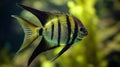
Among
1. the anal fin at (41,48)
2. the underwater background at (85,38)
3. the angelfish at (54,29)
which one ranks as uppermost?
the angelfish at (54,29)

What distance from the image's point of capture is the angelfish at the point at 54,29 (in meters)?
1.26

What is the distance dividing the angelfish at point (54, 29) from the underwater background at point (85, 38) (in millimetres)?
273

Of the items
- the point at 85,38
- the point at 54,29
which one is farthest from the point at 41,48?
the point at 85,38

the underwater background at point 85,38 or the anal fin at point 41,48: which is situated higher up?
the anal fin at point 41,48

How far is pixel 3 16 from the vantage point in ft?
20.8

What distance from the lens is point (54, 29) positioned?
1.31 metres

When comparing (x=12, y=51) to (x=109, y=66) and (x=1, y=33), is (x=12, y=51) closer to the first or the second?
(x=1, y=33)

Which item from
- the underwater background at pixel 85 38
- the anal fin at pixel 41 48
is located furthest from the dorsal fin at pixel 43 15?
the underwater background at pixel 85 38

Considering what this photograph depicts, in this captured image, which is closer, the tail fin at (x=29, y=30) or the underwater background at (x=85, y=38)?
the tail fin at (x=29, y=30)

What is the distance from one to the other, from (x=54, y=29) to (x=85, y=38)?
1853mm

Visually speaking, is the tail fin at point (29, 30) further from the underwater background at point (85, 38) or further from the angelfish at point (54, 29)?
the underwater background at point (85, 38)

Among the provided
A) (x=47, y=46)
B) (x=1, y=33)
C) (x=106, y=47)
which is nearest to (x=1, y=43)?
(x=1, y=33)

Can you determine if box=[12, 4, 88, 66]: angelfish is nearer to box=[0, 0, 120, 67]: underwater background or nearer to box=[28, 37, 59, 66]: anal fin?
box=[28, 37, 59, 66]: anal fin

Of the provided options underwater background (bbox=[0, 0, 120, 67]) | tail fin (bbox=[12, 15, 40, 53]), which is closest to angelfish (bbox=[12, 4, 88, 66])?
tail fin (bbox=[12, 15, 40, 53])
